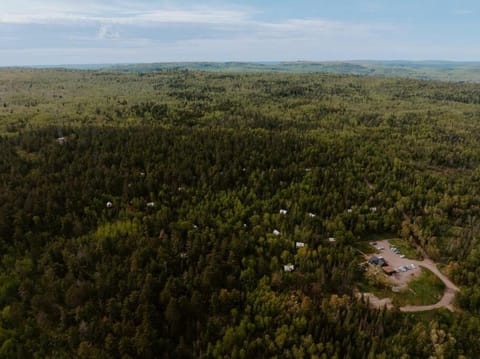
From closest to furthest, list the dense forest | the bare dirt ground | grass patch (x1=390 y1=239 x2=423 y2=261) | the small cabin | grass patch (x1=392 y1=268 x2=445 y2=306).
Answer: the dense forest
the bare dirt ground
grass patch (x1=392 y1=268 x2=445 y2=306)
the small cabin
grass patch (x1=390 y1=239 x2=423 y2=261)

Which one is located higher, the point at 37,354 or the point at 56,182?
the point at 56,182

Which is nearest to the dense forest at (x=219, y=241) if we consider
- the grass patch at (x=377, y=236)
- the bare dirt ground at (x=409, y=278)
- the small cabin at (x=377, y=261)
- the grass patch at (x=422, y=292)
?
the grass patch at (x=377, y=236)

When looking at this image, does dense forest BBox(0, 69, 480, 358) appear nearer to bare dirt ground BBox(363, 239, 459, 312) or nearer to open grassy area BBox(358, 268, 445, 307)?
bare dirt ground BBox(363, 239, 459, 312)

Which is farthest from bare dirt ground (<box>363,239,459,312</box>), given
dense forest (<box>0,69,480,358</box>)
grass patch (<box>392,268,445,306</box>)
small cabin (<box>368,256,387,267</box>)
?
dense forest (<box>0,69,480,358</box>)

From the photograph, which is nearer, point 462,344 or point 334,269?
point 462,344

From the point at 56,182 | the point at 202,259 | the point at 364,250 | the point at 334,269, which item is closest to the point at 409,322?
the point at 334,269

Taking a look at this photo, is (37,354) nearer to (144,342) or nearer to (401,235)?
(144,342)

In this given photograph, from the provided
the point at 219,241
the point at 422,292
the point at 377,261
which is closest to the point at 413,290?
the point at 422,292

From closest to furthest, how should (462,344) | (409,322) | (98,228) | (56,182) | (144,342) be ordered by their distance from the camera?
(144,342)
(462,344)
(409,322)
(98,228)
(56,182)
